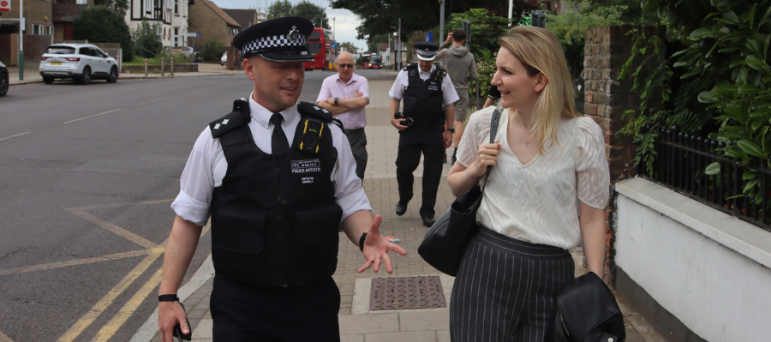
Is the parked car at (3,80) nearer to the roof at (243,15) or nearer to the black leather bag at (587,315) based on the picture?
the black leather bag at (587,315)

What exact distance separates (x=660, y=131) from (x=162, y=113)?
16.4m

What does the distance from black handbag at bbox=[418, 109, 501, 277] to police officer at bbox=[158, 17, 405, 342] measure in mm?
233

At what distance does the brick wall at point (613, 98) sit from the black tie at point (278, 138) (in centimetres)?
305

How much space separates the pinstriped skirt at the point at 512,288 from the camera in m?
2.65

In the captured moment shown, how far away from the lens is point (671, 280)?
421 centimetres

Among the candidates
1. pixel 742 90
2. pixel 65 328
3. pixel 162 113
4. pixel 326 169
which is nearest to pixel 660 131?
pixel 742 90

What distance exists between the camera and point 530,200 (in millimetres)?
2688

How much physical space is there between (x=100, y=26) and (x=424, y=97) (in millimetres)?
48287

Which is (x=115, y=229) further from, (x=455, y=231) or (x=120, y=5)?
(x=120, y=5)

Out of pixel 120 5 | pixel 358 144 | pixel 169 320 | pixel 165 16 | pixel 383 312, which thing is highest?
pixel 165 16

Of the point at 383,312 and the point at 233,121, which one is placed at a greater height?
the point at 233,121

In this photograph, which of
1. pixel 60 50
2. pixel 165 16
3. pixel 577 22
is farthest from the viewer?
pixel 165 16

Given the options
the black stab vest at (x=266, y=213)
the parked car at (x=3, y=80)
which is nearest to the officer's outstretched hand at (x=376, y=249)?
the black stab vest at (x=266, y=213)

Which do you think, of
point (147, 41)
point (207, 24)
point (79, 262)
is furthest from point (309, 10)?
point (79, 262)
